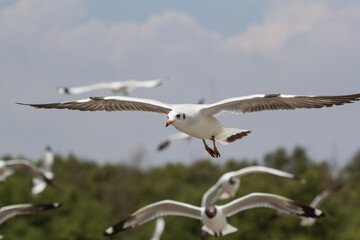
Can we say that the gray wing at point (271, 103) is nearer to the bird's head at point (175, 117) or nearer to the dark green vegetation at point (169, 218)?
the bird's head at point (175, 117)

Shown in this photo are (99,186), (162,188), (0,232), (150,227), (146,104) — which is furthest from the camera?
(99,186)

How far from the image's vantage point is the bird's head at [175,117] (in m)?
8.17

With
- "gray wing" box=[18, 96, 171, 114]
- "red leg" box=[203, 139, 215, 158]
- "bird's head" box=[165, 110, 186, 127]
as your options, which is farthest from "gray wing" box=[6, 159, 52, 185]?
"bird's head" box=[165, 110, 186, 127]

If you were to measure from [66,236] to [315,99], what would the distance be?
33198 mm

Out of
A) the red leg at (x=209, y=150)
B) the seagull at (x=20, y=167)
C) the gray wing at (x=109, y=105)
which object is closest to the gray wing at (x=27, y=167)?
the seagull at (x=20, y=167)

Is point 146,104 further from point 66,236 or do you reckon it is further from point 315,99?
point 66,236

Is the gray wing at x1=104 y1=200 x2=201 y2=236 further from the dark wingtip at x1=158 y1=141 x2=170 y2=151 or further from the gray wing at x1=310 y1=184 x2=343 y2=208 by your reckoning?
the dark wingtip at x1=158 y1=141 x2=170 y2=151

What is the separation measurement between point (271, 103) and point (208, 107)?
30.6 inches

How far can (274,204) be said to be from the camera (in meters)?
13.1

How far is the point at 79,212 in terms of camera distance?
46281mm

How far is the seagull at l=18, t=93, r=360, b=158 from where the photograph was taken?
333 inches

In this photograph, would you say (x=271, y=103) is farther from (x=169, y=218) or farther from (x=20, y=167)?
(x=169, y=218)

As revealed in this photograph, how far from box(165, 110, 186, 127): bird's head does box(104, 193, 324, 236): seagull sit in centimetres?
478

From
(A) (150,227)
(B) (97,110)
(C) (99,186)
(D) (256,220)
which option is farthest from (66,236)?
(B) (97,110)
